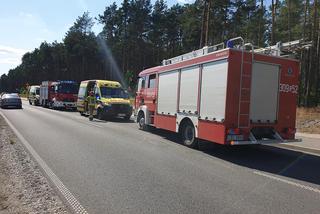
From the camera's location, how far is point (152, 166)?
9188 mm

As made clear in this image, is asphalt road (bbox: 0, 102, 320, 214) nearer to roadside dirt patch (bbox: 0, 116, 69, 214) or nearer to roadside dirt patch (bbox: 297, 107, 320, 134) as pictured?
roadside dirt patch (bbox: 0, 116, 69, 214)

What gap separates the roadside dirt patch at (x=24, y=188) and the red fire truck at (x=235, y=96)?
5.12 metres

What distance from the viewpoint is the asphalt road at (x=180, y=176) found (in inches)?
243

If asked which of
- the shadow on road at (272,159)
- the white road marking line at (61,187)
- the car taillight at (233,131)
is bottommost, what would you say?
the white road marking line at (61,187)

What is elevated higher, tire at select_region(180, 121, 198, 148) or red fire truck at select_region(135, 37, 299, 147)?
red fire truck at select_region(135, 37, 299, 147)

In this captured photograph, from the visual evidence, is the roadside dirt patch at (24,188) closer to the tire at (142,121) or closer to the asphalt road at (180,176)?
the asphalt road at (180,176)

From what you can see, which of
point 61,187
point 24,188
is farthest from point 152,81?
point 24,188

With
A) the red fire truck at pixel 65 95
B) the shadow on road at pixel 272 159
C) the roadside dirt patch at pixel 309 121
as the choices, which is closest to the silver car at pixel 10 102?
the red fire truck at pixel 65 95

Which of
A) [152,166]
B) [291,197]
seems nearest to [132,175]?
[152,166]

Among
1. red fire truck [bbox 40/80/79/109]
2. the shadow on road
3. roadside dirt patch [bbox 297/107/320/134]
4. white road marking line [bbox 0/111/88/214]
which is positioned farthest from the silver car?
white road marking line [bbox 0/111/88/214]

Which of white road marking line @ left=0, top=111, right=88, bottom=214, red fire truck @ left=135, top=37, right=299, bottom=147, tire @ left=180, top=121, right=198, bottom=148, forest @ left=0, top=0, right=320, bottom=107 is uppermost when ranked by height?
forest @ left=0, top=0, right=320, bottom=107

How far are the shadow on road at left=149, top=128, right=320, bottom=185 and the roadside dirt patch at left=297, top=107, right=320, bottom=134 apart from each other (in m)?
6.99

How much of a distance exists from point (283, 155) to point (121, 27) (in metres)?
59.6

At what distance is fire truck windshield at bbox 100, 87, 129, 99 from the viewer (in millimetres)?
24602
